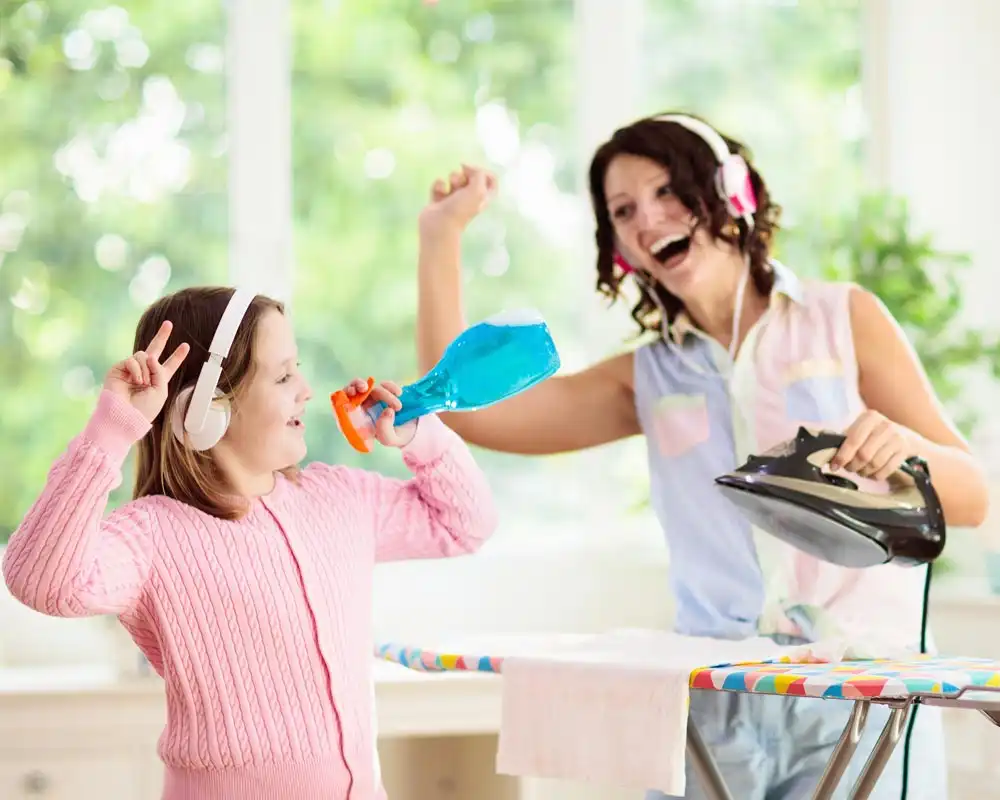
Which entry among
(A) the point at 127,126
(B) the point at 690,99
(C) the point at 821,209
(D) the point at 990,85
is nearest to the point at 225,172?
(A) the point at 127,126

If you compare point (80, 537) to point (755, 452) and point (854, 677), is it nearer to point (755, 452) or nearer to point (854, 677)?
point (854, 677)

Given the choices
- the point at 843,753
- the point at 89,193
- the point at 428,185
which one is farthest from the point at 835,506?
the point at 89,193

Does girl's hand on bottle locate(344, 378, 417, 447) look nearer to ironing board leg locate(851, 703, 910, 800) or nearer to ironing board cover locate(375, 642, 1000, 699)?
ironing board cover locate(375, 642, 1000, 699)

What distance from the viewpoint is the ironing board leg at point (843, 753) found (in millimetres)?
1165

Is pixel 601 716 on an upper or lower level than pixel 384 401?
lower

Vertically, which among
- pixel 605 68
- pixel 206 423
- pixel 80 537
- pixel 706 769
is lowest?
pixel 706 769

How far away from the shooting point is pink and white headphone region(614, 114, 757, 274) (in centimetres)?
160

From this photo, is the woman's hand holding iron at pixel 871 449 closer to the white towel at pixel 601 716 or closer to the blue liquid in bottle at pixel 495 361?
the white towel at pixel 601 716

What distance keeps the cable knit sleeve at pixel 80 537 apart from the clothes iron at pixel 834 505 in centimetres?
57

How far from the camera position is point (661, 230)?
1628mm

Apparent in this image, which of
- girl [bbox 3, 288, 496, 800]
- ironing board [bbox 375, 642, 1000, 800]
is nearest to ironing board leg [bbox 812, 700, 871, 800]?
ironing board [bbox 375, 642, 1000, 800]

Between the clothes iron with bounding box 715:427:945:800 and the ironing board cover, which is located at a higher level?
the clothes iron with bounding box 715:427:945:800

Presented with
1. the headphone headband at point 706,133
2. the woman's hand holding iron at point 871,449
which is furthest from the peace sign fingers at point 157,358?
the headphone headband at point 706,133

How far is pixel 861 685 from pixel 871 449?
33 cm
